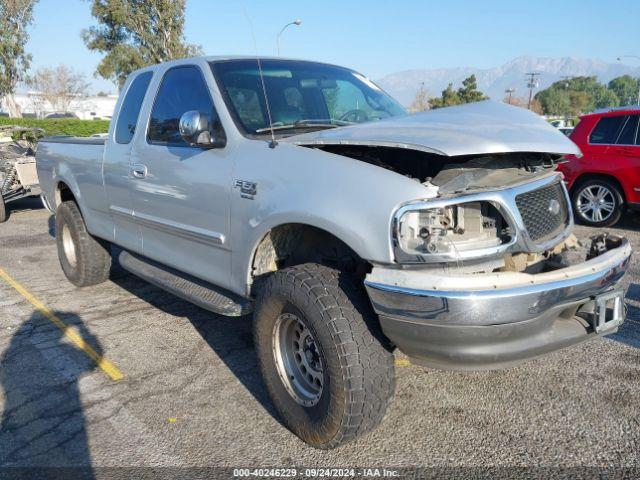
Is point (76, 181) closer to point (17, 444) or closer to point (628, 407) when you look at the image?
point (17, 444)

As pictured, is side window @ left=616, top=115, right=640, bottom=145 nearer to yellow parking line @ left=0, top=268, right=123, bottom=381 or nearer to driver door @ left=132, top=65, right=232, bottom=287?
driver door @ left=132, top=65, right=232, bottom=287

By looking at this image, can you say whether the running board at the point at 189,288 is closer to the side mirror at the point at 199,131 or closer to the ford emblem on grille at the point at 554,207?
the side mirror at the point at 199,131

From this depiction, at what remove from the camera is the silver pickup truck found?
2432 mm

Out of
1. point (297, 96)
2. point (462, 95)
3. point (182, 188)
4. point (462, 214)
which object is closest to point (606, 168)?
point (297, 96)

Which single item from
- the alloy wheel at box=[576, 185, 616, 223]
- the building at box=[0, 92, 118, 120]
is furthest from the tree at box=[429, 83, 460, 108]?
the building at box=[0, 92, 118, 120]

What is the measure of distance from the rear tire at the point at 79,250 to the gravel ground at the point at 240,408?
1010 mm

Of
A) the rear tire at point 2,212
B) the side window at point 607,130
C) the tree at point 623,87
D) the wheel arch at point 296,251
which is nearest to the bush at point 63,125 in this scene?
the rear tire at point 2,212

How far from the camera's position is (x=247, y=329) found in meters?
4.62

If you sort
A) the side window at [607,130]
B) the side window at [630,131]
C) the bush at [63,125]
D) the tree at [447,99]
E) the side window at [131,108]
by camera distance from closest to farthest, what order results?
the side window at [131,108] → the side window at [630,131] → the side window at [607,130] → the bush at [63,125] → the tree at [447,99]

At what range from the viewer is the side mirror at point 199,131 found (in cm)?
325

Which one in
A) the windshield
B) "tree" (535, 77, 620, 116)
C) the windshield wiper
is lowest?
"tree" (535, 77, 620, 116)

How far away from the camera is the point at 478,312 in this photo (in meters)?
2.31

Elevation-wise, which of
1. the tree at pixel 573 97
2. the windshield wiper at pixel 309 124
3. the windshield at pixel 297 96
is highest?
the windshield at pixel 297 96

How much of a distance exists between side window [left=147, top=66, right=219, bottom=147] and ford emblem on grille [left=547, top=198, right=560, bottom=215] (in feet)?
6.78
